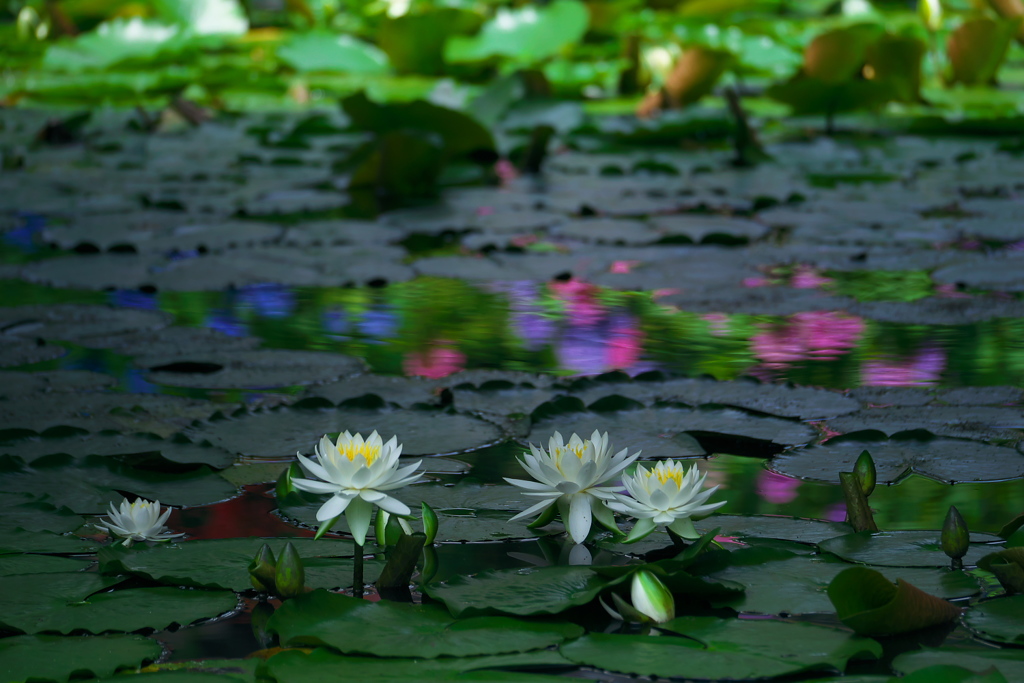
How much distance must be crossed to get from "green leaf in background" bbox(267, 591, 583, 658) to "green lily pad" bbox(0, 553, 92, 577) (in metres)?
0.27

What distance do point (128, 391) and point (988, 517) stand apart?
1.17 meters

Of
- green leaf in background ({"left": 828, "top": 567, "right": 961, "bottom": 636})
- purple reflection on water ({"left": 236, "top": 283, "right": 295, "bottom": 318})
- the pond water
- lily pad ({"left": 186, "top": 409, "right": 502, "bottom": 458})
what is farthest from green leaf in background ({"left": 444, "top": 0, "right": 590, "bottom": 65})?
green leaf in background ({"left": 828, "top": 567, "right": 961, "bottom": 636})

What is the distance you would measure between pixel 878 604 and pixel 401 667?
0.39 m

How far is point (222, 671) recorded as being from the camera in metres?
0.86

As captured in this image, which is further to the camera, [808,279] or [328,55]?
[328,55]

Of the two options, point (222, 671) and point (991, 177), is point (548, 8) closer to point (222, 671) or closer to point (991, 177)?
point (991, 177)

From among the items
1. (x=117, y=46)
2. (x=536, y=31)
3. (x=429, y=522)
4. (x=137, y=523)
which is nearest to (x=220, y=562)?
(x=137, y=523)

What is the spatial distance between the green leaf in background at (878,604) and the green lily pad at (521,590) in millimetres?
→ 185

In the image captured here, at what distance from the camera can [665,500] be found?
101 cm

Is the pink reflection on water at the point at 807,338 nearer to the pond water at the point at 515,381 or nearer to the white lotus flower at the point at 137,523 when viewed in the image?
the pond water at the point at 515,381

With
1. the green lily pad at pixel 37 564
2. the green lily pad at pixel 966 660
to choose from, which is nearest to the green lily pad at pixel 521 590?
the green lily pad at pixel 966 660

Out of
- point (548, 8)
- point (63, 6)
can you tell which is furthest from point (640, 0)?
point (63, 6)

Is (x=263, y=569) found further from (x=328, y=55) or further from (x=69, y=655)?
(x=328, y=55)

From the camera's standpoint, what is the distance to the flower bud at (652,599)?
93 centimetres
